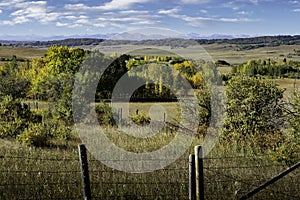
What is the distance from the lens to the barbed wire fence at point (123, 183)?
684 cm

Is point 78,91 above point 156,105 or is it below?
above

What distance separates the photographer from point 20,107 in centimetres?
1798

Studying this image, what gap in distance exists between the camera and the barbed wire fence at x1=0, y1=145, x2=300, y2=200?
6844 mm

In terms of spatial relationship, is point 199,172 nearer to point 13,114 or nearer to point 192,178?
Result: point 192,178

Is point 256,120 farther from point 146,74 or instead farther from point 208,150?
point 146,74

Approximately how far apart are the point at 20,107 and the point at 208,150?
962 centimetres

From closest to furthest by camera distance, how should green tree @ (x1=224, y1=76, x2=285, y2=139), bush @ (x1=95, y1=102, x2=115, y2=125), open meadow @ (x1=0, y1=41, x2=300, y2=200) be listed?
open meadow @ (x1=0, y1=41, x2=300, y2=200)
green tree @ (x1=224, y1=76, x2=285, y2=139)
bush @ (x1=95, y1=102, x2=115, y2=125)

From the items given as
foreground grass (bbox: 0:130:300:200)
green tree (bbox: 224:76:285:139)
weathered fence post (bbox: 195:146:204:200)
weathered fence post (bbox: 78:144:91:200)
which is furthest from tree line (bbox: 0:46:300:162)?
weathered fence post (bbox: 78:144:91:200)

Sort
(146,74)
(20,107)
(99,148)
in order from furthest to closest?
1. (146,74)
2. (20,107)
3. (99,148)

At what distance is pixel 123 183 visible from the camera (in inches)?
283

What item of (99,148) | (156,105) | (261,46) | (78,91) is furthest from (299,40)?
(99,148)

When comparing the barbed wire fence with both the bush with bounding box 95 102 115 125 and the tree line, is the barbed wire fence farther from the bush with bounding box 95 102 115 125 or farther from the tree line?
the bush with bounding box 95 102 115 125

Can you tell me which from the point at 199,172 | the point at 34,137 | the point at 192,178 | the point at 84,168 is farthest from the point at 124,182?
the point at 34,137

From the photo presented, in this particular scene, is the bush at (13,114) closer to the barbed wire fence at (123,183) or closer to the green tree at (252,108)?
the barbed wire fence at (123,183)
